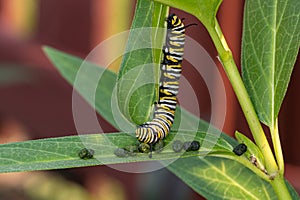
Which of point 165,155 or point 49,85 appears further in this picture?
point 49,85

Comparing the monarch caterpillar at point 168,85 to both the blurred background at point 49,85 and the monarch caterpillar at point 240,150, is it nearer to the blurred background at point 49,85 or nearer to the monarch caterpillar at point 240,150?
the monarch caterpillar at point 240,150

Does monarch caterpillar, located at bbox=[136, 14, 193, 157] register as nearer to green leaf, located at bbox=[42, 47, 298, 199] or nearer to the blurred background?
green leaf, located at bbox=[42, 47, 298, 199]

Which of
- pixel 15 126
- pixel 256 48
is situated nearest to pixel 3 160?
pixel 256 48

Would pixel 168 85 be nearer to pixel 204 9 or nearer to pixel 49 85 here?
pixel 204 9

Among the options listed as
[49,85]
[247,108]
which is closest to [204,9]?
[247,108]

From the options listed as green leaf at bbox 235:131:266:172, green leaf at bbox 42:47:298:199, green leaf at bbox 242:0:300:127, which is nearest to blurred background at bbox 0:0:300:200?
green leaf at bbox 42:47:298:199

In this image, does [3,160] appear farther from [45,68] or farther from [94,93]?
[45,68]
